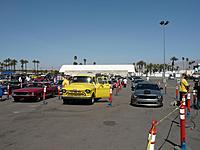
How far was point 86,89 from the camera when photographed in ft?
51.2

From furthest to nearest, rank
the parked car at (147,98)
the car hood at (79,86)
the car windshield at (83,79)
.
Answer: the car windshield at (83,79) → the car hood at (79,86) → the parked car at (147,98)

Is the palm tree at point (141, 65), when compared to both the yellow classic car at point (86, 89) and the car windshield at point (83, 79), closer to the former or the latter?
the yellow classic car at point (86, 89)

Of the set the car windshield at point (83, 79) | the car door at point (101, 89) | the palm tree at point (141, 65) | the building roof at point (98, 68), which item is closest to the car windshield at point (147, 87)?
the car door at point (101, 89)

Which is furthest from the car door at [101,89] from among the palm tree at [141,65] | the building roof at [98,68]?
the palm tree at [141,65]

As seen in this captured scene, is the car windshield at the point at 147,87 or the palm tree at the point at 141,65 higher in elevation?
the palm tree at the point at 141,65

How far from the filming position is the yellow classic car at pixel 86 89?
15.6m

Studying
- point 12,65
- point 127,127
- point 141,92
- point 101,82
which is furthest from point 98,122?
point 12,65

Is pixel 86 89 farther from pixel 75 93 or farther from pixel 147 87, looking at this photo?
pixel 147 87

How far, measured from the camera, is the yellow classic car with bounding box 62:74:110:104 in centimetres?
1564

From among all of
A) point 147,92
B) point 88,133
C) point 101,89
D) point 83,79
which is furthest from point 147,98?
point 88,133

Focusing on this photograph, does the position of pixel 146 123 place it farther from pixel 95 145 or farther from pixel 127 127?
pixel 95 145

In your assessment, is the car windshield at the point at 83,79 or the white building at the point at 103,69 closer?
the car windshield at the point at 83,79

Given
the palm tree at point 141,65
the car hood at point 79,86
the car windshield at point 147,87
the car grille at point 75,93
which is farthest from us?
the palm tree at point 141,65

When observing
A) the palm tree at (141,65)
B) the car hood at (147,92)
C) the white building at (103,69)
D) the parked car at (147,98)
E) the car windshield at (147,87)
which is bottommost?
the parked car at (147,98)
